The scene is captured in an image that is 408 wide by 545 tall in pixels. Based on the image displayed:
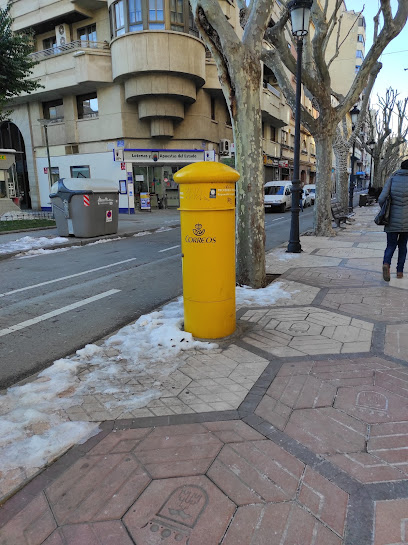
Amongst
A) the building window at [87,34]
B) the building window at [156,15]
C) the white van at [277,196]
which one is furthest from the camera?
the building window at [87,34]

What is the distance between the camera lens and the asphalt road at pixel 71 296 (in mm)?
4195

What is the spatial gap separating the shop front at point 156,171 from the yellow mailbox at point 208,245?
69.4 ft

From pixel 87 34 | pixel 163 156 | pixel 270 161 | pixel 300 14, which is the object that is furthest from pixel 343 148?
pixel 87 34

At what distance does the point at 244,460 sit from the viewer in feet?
7.47

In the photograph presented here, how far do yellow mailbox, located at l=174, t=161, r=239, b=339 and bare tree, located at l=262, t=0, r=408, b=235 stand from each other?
765cm

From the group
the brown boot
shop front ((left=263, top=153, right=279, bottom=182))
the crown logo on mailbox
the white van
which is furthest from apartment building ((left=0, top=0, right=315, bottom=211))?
the crown logo on mailbox

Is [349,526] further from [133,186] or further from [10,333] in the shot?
[133,186]

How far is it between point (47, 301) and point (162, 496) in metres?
4.58

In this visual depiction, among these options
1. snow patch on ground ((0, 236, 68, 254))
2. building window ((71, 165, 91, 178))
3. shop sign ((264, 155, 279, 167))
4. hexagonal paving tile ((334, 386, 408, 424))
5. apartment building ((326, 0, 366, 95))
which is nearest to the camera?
hexagonal paving tile ((334, 386, 408, 424))

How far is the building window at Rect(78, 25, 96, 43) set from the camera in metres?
24.7

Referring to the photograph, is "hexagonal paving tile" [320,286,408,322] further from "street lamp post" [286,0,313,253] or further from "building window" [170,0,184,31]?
"building window" [170,0,184,31]

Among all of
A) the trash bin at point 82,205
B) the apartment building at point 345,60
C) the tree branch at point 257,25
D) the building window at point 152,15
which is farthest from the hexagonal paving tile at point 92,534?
the apartment building at point 345,60

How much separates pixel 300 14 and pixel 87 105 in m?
→ 21.0

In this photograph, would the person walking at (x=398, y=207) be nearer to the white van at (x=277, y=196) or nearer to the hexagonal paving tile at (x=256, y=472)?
the hexagonal paving tile at (x=256, y=472)
